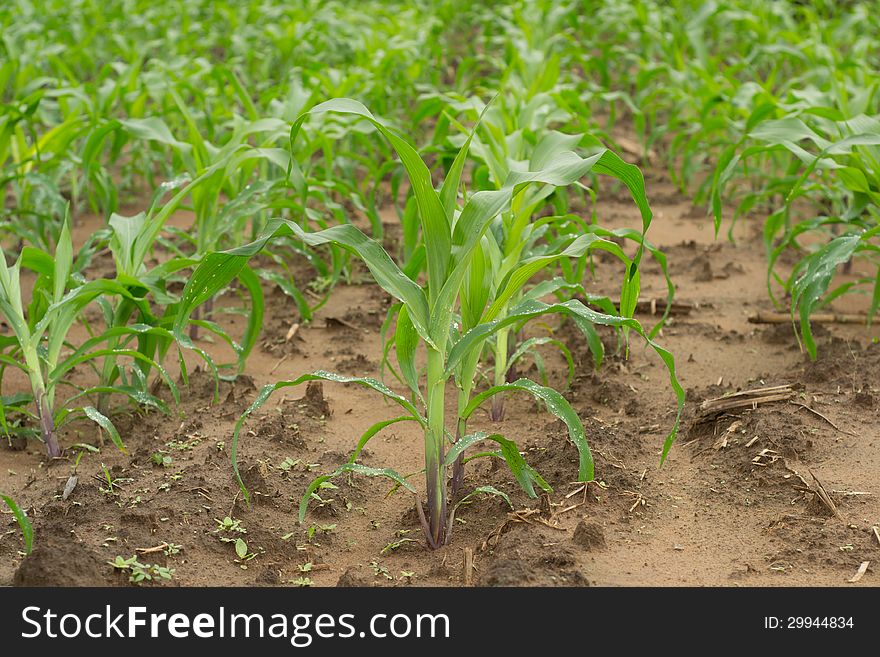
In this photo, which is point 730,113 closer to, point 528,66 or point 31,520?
point 528,66

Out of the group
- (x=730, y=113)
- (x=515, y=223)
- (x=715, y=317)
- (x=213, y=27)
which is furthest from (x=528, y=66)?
(x=213, y=27)

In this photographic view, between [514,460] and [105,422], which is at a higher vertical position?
[105,422]

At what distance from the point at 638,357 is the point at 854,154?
0.87 meters

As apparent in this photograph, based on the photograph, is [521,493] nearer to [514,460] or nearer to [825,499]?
[514,460]

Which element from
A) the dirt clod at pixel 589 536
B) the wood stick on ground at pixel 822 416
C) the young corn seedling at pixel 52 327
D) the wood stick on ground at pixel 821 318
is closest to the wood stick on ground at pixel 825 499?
the wood stick on ground at pixel 822 416

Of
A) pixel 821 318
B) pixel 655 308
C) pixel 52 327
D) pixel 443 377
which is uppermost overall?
pixel 655 308

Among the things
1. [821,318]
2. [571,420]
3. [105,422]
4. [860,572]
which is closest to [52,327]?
[105,422]

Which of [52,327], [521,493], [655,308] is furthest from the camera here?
[655,308]

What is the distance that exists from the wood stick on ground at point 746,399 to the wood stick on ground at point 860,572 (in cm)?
70

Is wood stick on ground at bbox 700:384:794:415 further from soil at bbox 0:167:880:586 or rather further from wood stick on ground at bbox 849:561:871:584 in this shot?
wood stick on ground at bbox 849:561:871:584

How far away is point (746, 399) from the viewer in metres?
2.83

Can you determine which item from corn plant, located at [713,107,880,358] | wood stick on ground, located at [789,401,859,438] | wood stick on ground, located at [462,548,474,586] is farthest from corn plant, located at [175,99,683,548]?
corn plant, located at [713,107,880,358]

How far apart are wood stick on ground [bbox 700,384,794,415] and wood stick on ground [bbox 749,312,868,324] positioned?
73cm

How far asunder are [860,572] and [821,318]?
5.07 feet
